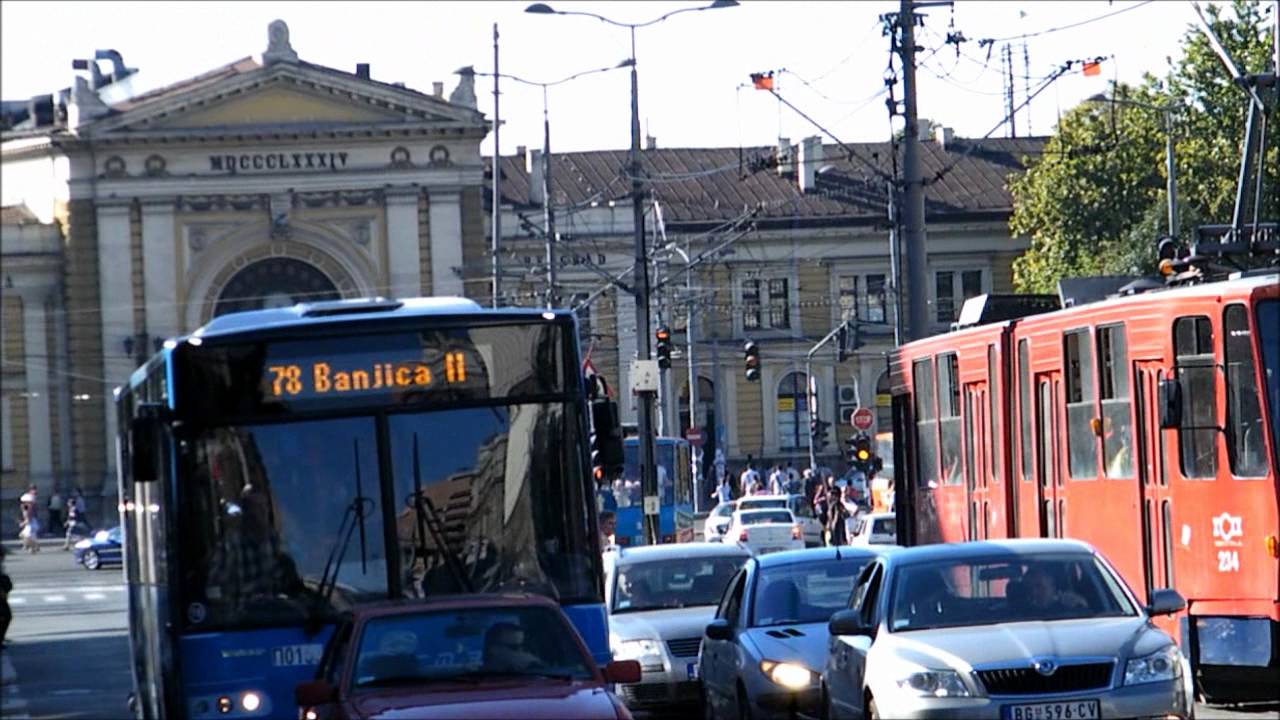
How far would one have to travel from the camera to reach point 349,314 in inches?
599

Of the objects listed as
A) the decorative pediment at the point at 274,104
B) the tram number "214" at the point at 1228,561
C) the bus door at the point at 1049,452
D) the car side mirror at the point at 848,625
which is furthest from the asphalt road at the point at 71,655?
the decorative pediment at the point at 274,104

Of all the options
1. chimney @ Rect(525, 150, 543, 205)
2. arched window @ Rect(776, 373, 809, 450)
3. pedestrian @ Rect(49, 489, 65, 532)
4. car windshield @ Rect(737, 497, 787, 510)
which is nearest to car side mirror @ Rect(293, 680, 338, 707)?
car windshield @ Rect(737, 497, 787, 510)

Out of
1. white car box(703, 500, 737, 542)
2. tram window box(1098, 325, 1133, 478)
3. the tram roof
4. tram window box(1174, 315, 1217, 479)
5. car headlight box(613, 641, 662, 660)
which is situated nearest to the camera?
the tram roof

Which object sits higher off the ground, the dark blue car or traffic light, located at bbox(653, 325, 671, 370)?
traffic light, located at bbox(653, 325, 671, 370)

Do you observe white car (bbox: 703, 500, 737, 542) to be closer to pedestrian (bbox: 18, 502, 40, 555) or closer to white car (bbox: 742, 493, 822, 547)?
white car (bbox: 742, 493, 822, 547)

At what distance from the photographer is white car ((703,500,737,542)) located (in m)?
60.1

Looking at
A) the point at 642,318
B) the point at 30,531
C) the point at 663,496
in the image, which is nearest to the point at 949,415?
the point at 642,318

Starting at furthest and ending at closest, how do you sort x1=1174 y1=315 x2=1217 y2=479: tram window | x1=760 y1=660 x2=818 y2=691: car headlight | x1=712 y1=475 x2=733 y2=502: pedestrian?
x1=712 y1=475 x2=733 y2=502: pedestrian < x1=1174 y1=315 x2=1217 y2=479: tram window < x1=760 y1=660 x2=818 y2=691: car headlight

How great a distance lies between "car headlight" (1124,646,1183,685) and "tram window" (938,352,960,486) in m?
11.4

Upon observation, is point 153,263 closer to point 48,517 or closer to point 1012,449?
point 48,517

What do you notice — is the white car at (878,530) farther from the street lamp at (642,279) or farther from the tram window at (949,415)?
the tram window at (949,415)

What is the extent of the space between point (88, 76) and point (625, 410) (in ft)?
71.6

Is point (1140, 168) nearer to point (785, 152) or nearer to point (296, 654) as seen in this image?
point (785, 152)

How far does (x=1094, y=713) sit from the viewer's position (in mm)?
13672
